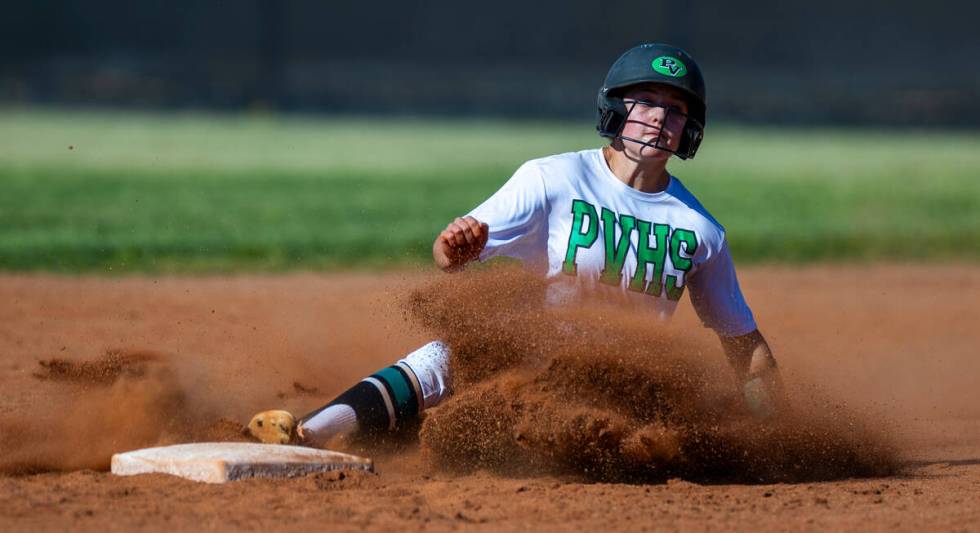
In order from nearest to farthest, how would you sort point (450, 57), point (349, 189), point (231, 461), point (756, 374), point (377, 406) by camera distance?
1. point (231, 461)
2. point (377, 406)
3. point (756, 374)
4. point (349, 189)
5. point (450, 57)

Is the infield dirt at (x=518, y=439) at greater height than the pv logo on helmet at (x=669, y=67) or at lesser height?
lesser

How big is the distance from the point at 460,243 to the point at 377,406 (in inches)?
25.6

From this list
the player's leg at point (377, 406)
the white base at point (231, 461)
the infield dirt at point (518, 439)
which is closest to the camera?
the infield dirt at point (518, 439)

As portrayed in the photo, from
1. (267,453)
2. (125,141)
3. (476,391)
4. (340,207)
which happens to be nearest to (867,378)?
(476,391)

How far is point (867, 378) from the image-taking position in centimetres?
698

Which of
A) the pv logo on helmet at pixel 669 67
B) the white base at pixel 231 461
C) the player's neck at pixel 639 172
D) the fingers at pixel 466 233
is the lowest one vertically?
the white base at pixel 231 461

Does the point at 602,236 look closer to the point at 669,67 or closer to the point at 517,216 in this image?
the point at 517,216

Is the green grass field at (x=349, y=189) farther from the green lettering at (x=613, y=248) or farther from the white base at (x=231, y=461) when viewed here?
the green lettering at (x=613, y=248)

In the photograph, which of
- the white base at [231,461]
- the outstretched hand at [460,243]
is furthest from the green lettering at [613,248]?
the white base at [231,461]

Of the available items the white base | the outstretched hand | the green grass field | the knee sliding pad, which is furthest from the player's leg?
the green grass field

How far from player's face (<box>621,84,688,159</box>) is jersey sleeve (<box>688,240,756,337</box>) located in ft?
1.42

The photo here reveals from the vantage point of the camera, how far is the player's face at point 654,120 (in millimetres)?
4750

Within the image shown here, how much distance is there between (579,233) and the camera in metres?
4.65

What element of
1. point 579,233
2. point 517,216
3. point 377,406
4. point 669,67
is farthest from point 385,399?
point 669,67
